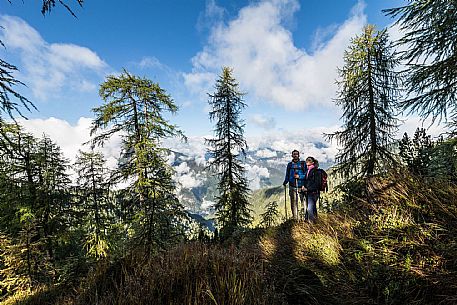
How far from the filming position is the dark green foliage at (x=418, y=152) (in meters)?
5.45

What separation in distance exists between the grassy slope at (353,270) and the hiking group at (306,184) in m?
3.39

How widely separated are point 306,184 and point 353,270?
4.58 m

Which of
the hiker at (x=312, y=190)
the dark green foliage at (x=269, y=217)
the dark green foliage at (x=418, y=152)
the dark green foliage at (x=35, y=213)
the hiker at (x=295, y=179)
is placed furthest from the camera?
the dark green foliage at (x=35, y=213)

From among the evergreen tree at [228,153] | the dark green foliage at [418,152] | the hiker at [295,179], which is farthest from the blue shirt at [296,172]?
the evergreen tree at [228,153]

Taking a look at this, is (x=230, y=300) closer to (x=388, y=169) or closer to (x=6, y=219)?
(x=388, y=169)

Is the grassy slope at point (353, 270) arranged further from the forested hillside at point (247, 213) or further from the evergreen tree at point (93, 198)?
the evergreen tree at point (93, 198)

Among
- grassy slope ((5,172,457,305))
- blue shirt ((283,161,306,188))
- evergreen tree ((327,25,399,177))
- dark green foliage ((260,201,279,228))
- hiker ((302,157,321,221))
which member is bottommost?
grassy slope ((5,172,457,305))

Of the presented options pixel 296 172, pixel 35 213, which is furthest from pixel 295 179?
pixel 35 213

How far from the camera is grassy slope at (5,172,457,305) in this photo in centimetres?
209

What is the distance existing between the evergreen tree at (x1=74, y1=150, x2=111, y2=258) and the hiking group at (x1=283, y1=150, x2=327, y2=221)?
1295 cm

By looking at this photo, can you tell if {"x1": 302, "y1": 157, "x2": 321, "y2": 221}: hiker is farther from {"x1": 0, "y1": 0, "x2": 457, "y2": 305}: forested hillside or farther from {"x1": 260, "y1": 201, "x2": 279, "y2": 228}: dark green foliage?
{"x1": 260, "y1": 201, "x2": 279, "y2": 228}: dark green foliage

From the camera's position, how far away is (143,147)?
36.9 ft

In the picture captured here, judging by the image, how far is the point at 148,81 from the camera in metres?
11.7

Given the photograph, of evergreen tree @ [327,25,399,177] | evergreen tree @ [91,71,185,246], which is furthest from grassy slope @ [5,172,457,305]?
evergreen tree @ [327,25,399,177]
